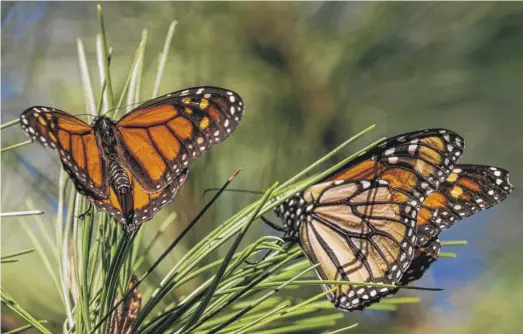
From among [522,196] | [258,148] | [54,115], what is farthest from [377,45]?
[54,115]

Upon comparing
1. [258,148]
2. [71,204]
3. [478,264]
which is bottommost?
[71,204]

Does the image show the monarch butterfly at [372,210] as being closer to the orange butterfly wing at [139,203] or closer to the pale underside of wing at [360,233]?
the pale underside of wing at [360,233]

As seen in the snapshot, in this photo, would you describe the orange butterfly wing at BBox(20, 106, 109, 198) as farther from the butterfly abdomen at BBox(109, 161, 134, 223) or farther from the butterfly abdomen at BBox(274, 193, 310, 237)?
the butterfly abdomen at BBox(274, 193, 310, 237)

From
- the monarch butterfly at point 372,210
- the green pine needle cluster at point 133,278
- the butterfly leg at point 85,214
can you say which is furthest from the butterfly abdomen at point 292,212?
the butterfly leg at point 85,214

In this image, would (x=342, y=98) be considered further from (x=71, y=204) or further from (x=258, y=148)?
(x=71, y=204)

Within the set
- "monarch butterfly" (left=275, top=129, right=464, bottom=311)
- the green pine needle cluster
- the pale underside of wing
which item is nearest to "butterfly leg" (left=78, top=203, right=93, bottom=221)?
the green pine needle cluster

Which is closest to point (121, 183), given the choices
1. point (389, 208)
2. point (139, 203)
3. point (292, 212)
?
point (139, 203)
